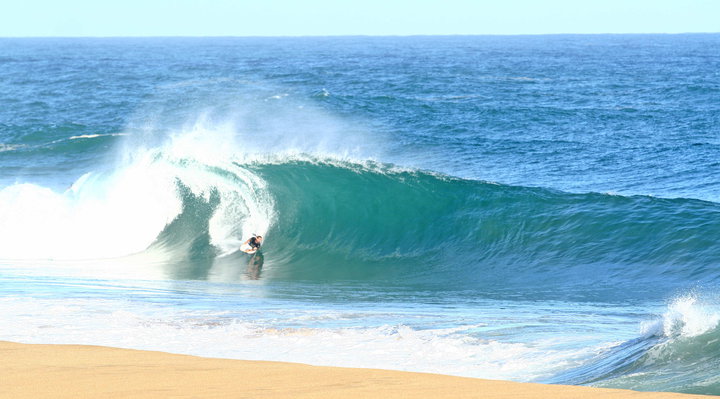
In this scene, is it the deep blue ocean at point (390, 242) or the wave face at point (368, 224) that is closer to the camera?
the deep blue ocean at point (390, 242)

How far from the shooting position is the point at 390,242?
49.0 ft

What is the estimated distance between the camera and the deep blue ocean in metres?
7.43

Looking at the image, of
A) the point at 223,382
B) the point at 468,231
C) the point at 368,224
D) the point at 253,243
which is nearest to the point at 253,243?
the point at 253,243

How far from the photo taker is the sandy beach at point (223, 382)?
522 centimetres

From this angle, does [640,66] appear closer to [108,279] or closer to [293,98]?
[293,98]

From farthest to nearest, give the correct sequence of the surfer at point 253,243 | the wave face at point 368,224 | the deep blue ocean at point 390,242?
the surfer at point 253,243 → the wave face at point 368,224 → the deep blue ocean at point 390,242

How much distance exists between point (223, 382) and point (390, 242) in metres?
9.51

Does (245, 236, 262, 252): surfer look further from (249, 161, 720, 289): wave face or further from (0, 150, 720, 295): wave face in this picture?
(249, 161, 720, 289): wave face

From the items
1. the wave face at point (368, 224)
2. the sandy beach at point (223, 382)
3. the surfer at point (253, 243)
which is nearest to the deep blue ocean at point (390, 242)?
the wave face at point (368, 224)

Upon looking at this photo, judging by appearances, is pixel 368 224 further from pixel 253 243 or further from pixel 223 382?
pixel 223 382

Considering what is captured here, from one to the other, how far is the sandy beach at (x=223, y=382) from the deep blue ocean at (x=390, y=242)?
3.06 feet

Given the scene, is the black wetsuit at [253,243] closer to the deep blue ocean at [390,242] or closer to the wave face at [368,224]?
the deep blue ocean at [390,242]

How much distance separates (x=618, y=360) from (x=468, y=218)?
878 centimetres

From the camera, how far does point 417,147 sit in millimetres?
27141
